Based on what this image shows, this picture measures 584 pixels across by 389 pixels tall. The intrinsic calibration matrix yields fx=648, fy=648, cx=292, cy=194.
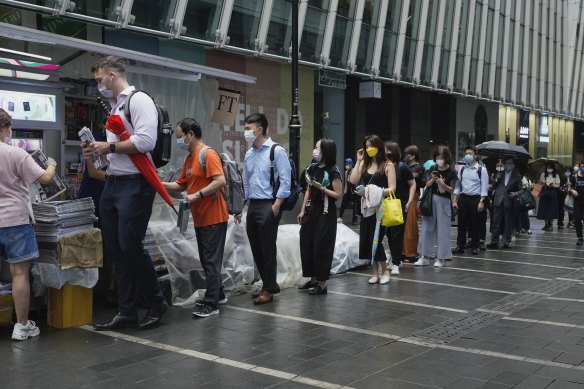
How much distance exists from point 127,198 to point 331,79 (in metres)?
17.0

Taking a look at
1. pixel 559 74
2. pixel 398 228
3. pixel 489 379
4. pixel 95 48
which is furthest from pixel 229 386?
pixel 559 74

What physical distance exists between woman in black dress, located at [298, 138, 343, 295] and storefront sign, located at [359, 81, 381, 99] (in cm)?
1735

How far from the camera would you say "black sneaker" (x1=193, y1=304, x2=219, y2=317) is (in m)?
6.26

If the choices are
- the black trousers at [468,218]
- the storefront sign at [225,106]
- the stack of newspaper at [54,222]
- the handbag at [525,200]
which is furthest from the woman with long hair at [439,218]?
the stack of newspaper at [54,222]

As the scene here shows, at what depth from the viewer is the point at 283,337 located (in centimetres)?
559

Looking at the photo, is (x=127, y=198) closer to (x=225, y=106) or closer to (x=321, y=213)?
(x=321, y=213)

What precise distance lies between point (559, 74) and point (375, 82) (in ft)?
65.6

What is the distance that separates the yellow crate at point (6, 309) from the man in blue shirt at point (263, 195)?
7.79 feet

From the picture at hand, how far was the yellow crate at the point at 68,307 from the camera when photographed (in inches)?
231

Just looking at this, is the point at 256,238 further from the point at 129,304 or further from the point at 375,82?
the point at 375,82

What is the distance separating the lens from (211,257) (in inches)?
253

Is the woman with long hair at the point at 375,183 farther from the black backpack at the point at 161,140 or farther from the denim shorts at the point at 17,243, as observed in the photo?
the denim shorts at the point at 17,243

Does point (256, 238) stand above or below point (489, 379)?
above

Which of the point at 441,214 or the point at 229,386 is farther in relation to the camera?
the point at 441,214
